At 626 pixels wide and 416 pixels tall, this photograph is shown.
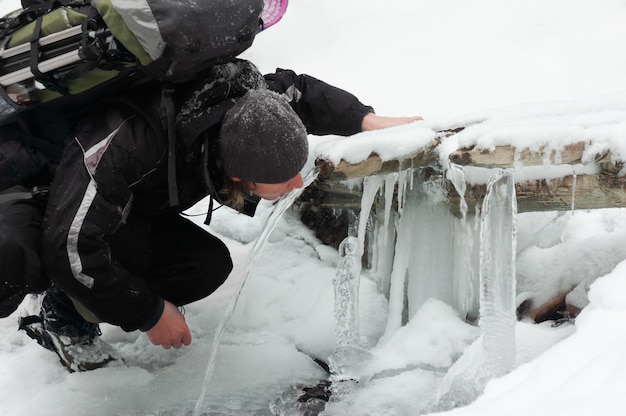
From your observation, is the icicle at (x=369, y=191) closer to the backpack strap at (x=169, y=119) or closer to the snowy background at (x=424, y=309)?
the snowy background at (x=424, y=309)

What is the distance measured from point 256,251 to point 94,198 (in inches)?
38.2

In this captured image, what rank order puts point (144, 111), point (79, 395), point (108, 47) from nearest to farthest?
point (108, 47) → point (144, 111) → point (79, 395)

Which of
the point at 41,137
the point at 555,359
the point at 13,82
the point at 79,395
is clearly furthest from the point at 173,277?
the point at 555,359

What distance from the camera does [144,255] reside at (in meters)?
2.66

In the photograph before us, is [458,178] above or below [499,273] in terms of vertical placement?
above

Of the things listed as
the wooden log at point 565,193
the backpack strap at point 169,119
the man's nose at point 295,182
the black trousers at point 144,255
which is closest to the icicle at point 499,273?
the wooden log at point 565,193

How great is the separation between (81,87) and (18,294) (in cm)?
73

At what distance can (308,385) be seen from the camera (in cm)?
289

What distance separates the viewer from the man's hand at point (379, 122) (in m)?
2.70

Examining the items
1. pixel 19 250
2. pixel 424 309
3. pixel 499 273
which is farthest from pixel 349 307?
pixel 19 250

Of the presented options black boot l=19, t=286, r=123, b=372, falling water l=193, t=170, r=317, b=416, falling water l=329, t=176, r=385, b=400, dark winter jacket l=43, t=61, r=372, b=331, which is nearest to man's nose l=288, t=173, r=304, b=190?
falling water l=193, t=170, r=317, b=416

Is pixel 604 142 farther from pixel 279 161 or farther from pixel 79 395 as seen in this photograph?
pixel 79 395

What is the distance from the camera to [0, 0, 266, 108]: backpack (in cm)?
206

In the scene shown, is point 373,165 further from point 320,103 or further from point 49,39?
point 49,39
